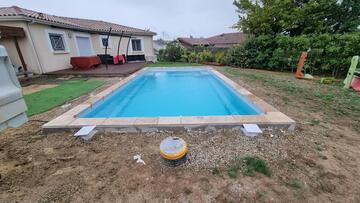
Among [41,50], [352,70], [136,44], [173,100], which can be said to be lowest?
[173,100]

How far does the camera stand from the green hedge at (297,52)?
8422mm

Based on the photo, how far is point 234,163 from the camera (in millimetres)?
2477

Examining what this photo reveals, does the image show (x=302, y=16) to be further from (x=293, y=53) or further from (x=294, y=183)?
(x=294, y=183)

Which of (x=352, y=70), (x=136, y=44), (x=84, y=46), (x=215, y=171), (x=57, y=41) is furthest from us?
(x=136, y=44)

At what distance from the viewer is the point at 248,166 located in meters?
2.42

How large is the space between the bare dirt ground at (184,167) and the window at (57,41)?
8.96 metres

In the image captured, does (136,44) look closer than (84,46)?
No

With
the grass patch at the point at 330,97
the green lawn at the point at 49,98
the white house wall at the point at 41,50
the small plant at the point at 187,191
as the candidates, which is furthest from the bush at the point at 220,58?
the small plant at the point at 187,191

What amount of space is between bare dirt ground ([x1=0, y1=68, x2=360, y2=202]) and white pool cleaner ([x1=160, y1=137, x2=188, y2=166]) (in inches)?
4.2

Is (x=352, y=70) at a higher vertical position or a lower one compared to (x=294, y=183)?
higher

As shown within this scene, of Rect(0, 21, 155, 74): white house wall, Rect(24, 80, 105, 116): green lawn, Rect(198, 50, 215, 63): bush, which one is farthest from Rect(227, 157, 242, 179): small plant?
Rect(198, 50, 215, 63): bush

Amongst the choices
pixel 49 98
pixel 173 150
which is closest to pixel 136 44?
pixel 49 98

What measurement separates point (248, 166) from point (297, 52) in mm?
10361

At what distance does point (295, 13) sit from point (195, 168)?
14.3 meters
